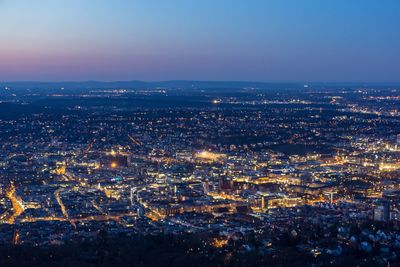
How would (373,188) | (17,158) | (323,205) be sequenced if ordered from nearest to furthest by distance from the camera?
(323,205), (373,188), (17,158)

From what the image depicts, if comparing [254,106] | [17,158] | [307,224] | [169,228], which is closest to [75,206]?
[169,228]

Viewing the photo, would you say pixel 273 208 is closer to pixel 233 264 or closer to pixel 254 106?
pixel 233 264

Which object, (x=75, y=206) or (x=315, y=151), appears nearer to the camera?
(x=75, y=206)

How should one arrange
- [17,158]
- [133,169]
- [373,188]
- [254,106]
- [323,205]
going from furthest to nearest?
[254,106]
[17,158]
[133,169]
[373,188]
[323,205]

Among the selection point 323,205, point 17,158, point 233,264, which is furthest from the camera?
point 17,158

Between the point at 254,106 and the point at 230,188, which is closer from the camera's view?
the point at 230,188

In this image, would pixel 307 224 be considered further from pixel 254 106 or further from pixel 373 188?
pixel 254 106

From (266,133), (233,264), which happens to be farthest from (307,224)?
(266,133)

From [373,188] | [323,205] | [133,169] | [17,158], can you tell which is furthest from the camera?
[17,158]
